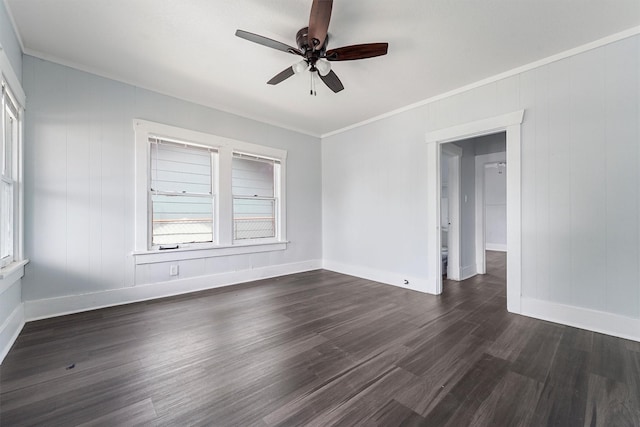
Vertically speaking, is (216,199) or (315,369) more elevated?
(216,199)

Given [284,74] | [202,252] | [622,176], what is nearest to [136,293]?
[202,252]

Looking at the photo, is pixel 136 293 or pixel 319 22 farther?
pixel 136 293

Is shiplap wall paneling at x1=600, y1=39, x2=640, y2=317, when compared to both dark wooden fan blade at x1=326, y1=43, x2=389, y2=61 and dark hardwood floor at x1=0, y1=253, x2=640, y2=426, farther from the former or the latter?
dark wooden fan blade at x1=326, y1=43, x2=389, y2=61

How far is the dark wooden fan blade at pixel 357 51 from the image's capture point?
2.13 meters

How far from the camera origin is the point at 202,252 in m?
3.83

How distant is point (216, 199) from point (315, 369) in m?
3.00

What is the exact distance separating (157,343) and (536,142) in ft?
14.1

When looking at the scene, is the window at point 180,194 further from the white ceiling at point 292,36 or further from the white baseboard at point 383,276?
the white baseboard at point 383,276

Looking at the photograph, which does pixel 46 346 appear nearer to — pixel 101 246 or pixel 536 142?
Result: pixel 101 246

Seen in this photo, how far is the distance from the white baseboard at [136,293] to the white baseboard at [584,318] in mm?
3587

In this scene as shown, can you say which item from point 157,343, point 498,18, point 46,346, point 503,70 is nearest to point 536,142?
point 503,70

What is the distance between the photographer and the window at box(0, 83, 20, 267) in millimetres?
2279

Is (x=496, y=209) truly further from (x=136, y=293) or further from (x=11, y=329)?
(x=11, y=329)

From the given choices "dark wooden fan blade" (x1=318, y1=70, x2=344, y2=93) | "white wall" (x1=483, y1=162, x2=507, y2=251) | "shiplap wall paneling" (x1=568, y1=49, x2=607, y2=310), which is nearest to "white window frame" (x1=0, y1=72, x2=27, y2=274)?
"dark wooden fan blade" (x1=318, y1=70, x2=344, y2=93)
